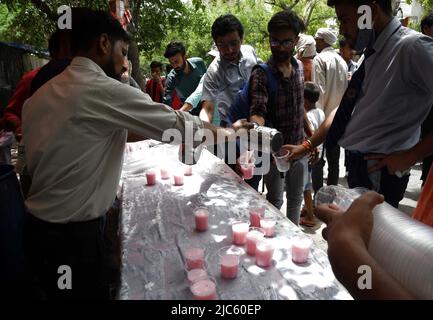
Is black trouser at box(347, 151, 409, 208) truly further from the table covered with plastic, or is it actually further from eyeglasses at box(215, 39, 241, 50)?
eyeglasses at box(215, 39, 241, 50)

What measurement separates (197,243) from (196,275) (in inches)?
15.1

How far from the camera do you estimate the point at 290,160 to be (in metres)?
2.87

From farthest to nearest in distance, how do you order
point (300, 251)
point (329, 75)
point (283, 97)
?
1. point (329, 75)
2. point (283, 97)
3. point (300, 251)

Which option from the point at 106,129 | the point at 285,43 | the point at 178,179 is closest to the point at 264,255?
the point at 106,129

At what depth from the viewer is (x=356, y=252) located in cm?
89

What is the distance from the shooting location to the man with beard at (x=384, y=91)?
1864 mm

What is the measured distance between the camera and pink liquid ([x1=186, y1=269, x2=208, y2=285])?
146 centimetres

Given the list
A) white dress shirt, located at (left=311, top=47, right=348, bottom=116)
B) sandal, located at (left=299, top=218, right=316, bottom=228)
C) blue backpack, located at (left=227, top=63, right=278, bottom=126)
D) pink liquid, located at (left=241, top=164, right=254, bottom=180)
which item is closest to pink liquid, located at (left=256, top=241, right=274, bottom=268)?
pink liquid, located at (left=241, top=164, right=254, bottom=180)

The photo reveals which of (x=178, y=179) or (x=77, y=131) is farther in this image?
(x=178, y=179)

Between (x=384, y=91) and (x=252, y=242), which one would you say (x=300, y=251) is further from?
(x=384, y=91)

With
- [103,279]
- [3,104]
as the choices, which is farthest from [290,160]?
[3,104]

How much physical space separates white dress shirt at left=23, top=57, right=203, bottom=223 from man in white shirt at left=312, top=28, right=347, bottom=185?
3.58m

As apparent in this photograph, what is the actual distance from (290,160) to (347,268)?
6.58 feet

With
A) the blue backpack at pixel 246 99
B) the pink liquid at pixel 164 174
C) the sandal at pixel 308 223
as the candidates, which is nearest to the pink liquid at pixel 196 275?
the pink liquid at pixel 164 174
